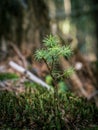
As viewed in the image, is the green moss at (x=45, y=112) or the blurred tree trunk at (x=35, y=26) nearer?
the green moss at (x=45, y=112)

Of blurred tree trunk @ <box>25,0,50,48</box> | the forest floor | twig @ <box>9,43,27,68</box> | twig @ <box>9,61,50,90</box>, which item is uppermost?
blurred tree trunk @ <box>25,0,50,48</box>

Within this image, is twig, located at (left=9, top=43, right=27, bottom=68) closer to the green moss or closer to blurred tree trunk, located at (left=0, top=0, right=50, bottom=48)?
blurred tree trunk, located at (left=0, top=0, right=50, bottom=48)

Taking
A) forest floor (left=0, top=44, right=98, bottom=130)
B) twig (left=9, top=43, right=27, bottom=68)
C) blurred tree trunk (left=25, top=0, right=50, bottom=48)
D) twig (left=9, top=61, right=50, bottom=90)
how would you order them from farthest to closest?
blurred tree trunk (left=25, top=0, right=50, bottom=48), twig (left=9, top=43, right=27, bottom=68), twig (left=9, top=61, right=50, bottom=90), forest floor (left=0, top=44, right=98, bottom=130)

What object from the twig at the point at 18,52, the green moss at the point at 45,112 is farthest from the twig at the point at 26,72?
the green moss at the point at 45,112

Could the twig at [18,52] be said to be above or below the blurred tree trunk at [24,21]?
below

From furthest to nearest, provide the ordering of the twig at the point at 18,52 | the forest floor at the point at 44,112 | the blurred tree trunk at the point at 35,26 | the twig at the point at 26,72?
the blurred tree trunk at the point at 35,26 → the twig at the point at 18,52 → the twig at the point at 26,72 → the forest floor at the point at 44,112

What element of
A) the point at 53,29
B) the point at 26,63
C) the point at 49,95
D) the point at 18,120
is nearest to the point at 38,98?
the point at 49,95

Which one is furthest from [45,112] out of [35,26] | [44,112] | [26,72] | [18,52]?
[35,26]

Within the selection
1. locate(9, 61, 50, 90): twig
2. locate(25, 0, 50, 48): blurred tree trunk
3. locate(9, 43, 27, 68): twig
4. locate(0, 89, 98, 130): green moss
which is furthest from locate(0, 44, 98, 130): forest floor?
locate(25, 0, 50, 48): blurred tree trunk

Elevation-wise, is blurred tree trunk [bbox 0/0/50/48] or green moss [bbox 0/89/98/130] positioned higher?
blurred tree trunk [bbox 0/0/50/48]

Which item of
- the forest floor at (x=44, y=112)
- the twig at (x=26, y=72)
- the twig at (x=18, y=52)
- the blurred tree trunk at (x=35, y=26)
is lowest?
the forest floor at (x=44, y=112)

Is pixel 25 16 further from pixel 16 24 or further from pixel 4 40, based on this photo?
pixel 4 40

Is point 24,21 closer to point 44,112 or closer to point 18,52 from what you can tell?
point 18,52

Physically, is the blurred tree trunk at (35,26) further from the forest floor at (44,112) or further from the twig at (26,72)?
the forest floor at (44,112)
